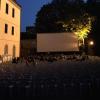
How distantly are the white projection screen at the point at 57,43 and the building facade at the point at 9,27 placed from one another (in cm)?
628

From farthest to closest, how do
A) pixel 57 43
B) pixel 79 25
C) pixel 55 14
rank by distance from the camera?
pixel 55 14 → pixel 79 25 → pixel 57 43

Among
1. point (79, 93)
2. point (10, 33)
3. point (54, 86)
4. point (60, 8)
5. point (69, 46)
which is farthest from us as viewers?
point (60, 8)

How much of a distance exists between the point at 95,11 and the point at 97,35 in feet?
15.6

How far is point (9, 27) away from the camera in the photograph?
42375 millimetres

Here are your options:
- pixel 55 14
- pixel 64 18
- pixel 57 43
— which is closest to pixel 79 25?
pixel 64 18

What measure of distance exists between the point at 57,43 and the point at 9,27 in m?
11.9

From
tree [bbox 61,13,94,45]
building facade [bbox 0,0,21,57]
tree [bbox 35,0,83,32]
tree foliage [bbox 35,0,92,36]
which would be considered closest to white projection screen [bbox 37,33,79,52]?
tree [bbox 61,13,94,45]

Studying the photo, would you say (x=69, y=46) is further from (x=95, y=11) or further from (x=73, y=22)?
(x=95, y=11)

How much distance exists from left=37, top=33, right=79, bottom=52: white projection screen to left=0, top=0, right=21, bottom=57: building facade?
247 inches

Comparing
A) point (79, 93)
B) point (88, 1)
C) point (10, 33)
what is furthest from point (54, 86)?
point (88, 1)

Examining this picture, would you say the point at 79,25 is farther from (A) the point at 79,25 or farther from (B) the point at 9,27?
(B) the point at 9,27

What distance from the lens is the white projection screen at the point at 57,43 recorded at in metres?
51.5

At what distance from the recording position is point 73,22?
54.7m

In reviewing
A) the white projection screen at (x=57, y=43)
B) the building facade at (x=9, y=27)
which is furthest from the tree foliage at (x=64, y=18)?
the building facade at (x=9, y=27)
